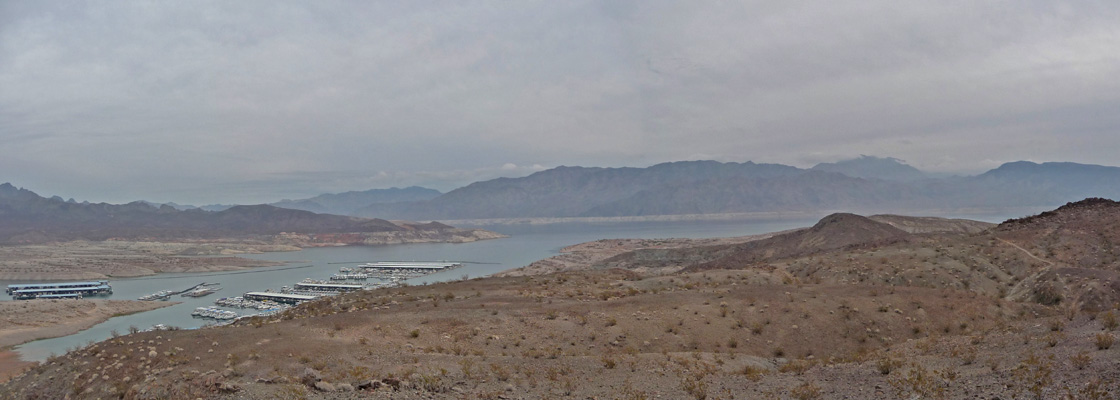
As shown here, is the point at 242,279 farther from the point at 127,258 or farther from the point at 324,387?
the point at 324,387

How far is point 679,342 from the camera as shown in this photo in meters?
18.3

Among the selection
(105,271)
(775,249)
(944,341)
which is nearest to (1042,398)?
(944,341)

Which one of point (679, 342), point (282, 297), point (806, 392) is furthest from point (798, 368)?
point (282, 297)

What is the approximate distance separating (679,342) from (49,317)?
213ft

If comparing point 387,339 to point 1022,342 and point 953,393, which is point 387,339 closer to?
point 953,393

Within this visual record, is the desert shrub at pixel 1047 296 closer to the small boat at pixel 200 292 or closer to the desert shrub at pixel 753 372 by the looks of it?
the desert shrub at pixel 753 372

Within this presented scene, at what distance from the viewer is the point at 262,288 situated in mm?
84562

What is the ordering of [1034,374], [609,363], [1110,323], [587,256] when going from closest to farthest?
[1034,374] < [1110,323] < [609,363] < [587,256]

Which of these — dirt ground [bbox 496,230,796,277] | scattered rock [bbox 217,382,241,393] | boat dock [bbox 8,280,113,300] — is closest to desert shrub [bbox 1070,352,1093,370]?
scattered rock [bbox 217,382,241,393]

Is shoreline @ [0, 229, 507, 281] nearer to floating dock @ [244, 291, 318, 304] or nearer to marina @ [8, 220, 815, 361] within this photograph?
marina @ [8, 220, 815, 361]

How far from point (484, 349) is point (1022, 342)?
43.8ft

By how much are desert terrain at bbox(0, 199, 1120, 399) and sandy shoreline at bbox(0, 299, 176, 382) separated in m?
36.5

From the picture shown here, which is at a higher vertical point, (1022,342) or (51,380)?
(1022,342)

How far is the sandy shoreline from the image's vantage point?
47.9 metres
